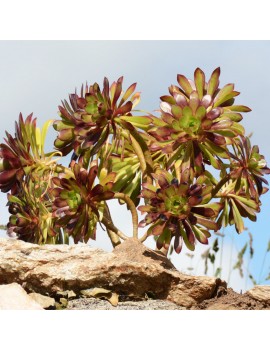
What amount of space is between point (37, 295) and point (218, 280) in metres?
0.98

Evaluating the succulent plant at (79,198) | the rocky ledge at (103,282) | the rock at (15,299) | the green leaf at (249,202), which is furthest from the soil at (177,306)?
the green leaf at (249,202)

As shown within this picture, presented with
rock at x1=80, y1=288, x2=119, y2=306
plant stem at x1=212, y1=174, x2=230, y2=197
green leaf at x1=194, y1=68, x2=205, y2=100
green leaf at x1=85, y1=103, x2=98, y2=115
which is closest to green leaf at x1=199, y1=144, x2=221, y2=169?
plant stem at x1=212, y1=174, x2=230, y2=197

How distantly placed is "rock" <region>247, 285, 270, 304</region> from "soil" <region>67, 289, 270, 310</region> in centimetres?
2

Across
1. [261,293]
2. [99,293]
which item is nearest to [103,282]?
[99,293]

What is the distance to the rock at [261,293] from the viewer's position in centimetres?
312

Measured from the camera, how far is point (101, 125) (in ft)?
11.2

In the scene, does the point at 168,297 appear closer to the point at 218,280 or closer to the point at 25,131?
the point at 218,280

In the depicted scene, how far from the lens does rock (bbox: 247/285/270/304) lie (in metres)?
3.12

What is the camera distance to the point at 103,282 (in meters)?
3.06

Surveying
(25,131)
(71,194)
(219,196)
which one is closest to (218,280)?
(219,196)

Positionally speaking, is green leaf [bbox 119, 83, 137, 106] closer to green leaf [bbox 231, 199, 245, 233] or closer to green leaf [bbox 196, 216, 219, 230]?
green leaf [bbox 196, 216, 219, 230]

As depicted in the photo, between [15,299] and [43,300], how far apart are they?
0.15 metres

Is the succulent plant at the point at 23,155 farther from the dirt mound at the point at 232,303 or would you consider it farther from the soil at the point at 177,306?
the dirt mound at the point at 232,303

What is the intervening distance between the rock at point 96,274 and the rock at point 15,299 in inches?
6.6
